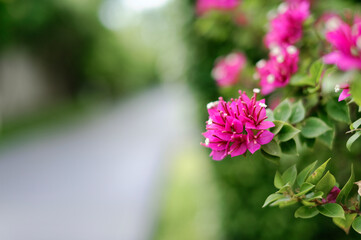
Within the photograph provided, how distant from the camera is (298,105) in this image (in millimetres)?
1123

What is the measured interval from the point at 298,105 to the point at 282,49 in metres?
0.23

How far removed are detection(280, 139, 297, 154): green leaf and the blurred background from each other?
816mm

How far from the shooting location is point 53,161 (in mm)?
7426

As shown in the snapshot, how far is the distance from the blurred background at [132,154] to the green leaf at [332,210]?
0.90 meters

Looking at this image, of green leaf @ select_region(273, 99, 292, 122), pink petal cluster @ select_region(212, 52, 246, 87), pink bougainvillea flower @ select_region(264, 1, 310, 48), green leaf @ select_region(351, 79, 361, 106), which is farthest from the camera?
pink petal cluster @ select_region(212, 52, 246, 87)

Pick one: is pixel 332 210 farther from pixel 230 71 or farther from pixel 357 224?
pixel 230 71

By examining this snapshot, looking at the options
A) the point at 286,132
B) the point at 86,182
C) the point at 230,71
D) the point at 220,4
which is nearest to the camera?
the point at 286,132

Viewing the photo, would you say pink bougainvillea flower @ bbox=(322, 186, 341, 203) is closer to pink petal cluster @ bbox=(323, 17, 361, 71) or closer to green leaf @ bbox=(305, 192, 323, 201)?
green leaf @ bbox=(305, 192, 323, 201)

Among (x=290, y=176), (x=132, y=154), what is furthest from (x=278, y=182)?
(x=132, y=154)

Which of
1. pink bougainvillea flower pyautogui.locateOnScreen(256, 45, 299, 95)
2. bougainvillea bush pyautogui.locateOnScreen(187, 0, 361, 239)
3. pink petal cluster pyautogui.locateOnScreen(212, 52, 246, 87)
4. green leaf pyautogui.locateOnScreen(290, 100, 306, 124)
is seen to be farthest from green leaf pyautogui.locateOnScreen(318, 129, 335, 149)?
pink petal cluster pyautogui.locateOnScreen(212, 52, 246, 87)

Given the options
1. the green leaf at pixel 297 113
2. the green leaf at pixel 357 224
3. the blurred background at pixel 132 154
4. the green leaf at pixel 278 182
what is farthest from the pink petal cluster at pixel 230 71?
the green leaf at pixel 357 224

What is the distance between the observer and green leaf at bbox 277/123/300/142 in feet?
3.06

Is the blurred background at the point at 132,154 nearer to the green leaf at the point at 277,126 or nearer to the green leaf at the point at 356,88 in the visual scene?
the green leaf at the point at 277,126

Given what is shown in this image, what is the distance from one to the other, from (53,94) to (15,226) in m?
13.9
